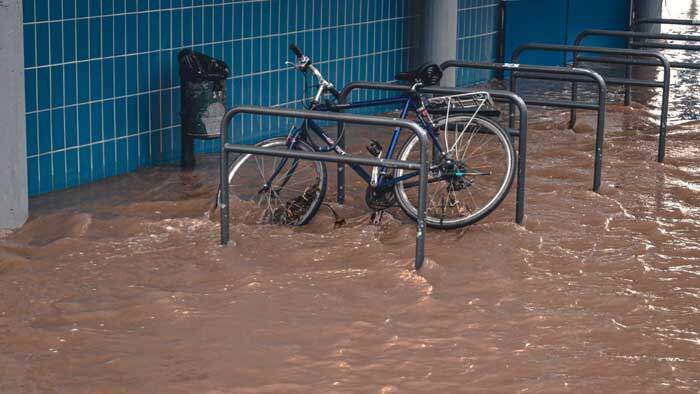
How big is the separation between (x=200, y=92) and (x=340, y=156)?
2635 mm

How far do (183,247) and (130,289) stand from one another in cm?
77

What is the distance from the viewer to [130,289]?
18.8ft

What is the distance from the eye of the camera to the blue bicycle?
6.82m

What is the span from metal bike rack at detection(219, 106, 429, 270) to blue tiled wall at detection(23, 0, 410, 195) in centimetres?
194

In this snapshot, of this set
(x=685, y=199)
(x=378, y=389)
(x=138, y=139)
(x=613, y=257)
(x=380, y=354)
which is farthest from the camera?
(x=138, y=139)

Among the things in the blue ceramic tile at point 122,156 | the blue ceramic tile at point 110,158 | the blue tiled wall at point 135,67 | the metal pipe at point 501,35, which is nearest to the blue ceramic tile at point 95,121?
the blue tiled wall at point 135,67

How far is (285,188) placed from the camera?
7.12m

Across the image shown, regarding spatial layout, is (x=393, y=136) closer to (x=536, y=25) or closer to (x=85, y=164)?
(x=85, y=164)

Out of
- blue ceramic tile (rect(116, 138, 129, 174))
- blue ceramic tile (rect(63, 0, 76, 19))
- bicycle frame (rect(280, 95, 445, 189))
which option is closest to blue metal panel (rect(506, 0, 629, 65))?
blue ceramic tile (rect(116, 138, 129, 174))

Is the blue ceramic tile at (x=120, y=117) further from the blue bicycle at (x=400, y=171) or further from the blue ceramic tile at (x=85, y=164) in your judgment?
the blue bicycle at (x=400, y=171)

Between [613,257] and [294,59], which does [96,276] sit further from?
[294,59]

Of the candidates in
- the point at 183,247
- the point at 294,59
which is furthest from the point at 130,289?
the point at 294,59

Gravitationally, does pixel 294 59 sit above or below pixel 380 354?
above

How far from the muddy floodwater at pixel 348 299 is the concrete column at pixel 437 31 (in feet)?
12.8
